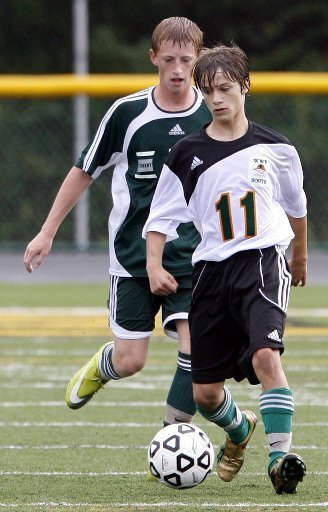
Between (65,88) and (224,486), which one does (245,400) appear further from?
(65,88)

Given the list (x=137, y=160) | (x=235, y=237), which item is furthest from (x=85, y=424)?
(x=235, y=237)

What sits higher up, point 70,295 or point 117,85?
point 117,85

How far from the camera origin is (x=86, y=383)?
6.60 meters

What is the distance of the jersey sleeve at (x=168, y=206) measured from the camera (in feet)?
17.9

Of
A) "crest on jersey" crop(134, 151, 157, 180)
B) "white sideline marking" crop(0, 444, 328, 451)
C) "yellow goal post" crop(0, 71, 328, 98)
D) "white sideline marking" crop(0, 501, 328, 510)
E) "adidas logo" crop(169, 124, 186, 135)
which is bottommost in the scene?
"white sideline marking" crop(0, 444, 328, 451)

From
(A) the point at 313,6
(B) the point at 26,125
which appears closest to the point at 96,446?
(B) the point at 26,125

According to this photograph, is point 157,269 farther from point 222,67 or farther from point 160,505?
point 160,505

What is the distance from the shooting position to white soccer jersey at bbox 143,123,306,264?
17.2ft

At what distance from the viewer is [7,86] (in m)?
15.5

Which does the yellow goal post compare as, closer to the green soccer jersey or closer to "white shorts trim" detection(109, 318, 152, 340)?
the green soccer jersey

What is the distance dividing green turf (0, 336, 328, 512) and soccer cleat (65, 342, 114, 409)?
254mm

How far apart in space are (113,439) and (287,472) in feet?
6.83

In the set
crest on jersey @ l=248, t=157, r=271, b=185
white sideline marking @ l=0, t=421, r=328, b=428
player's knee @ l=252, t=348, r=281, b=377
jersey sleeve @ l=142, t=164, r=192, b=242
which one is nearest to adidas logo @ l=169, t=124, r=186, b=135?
jersey sleeve @ l=142, t=164, r=192, b=242

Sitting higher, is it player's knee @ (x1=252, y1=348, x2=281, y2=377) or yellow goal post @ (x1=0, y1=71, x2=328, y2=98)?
yellow goal post @ (x1=0, y1=71, x2=328, y2=98)
